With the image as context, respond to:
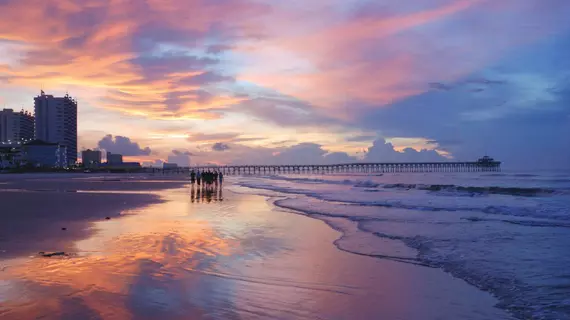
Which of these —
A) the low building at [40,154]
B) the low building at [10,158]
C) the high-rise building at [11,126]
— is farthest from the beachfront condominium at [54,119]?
the low building at [10,158]

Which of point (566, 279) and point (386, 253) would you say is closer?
point (566, 279)

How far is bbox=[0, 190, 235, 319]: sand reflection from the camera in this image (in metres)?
4.95

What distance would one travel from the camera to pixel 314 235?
11.0 m

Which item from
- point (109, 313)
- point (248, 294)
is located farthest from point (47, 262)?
point (248, 294)

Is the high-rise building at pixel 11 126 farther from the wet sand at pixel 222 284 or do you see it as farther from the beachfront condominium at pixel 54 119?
the wet sand at pixel 222 284

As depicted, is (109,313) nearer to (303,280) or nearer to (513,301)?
(303,280)

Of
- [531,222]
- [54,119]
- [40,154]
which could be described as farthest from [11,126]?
[531,222]

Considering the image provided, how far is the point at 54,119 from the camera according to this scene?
158m

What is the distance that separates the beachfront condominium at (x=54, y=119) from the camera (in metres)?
158

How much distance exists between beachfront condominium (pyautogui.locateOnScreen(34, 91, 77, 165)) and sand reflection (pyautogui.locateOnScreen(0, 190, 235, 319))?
163m

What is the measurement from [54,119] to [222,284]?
174 metres

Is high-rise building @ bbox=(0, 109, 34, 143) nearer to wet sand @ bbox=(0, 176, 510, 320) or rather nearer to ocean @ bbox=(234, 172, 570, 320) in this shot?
ocean @ bbox=(234, 172, 570, 320)

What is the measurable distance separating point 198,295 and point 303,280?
65.1 inches

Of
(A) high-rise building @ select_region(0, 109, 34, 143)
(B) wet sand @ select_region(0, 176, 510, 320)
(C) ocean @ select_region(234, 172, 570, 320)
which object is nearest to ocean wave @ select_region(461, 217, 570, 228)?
→ (C) ocean @ select_region(234, 172, 570, 320)
